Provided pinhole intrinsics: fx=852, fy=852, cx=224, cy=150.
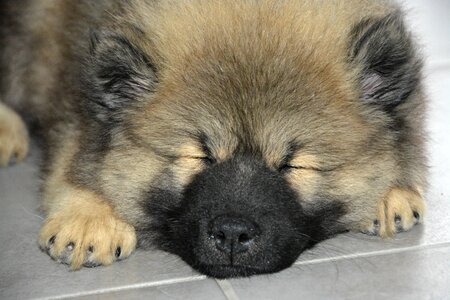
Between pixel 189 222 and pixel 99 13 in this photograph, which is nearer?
pixel 189 222

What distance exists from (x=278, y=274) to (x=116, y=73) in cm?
87

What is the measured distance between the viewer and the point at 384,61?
286 centimetres

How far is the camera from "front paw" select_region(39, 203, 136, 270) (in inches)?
113

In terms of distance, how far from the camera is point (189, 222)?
2.69m

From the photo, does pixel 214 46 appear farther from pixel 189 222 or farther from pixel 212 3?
pixel 189 222

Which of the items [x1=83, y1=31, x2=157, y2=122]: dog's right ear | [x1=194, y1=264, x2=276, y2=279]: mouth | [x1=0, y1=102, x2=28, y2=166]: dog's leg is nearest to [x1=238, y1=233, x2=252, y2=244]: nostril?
[x1=194, y1=264, x2=276, y2=279]: mouth

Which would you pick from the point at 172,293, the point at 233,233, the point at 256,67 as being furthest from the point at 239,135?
the point at 172,293

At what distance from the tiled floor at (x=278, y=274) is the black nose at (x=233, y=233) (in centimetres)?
16

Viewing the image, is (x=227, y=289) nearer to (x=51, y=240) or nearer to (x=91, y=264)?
(x=91, y=264)

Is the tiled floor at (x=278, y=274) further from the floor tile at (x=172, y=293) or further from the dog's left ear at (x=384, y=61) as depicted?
the dog's left ear at (x=384, y=61)

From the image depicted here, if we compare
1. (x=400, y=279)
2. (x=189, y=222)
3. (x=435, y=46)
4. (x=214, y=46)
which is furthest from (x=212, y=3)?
(x=435, y=46)

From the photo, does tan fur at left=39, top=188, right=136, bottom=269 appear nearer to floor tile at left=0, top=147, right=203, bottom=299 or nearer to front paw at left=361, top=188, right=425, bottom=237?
floor tile at left=0, top=147, right=203, bottom=299

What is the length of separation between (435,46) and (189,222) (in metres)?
3.06

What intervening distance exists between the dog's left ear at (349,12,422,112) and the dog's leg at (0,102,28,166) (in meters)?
1.74
